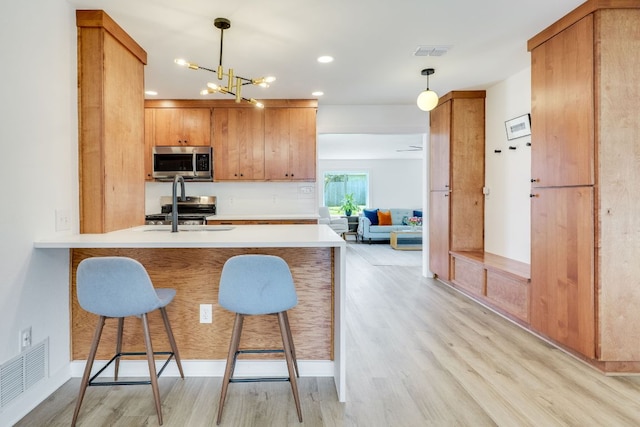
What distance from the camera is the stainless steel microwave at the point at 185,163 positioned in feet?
16.1

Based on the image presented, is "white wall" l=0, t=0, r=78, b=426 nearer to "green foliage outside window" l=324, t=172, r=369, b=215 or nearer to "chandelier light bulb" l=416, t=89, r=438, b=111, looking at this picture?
"chandelier light bulb" l=416, t=89, r=438, b=111

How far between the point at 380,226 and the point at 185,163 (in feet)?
17.6

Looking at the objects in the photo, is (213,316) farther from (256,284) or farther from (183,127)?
(183,127)

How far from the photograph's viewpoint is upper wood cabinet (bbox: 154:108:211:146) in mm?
4934

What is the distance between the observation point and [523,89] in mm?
3826

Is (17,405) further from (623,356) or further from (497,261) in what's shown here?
(497,261)

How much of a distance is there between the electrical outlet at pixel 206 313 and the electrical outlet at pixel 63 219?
3.23 ft

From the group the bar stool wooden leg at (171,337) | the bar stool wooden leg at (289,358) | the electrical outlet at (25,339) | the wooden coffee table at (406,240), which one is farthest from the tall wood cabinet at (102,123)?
the wooden coffee table at (406,240)

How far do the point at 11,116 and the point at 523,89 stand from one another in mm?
4256

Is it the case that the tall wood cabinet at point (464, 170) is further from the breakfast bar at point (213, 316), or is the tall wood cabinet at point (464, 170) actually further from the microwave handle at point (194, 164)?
the microwave handle at point (194, 164)

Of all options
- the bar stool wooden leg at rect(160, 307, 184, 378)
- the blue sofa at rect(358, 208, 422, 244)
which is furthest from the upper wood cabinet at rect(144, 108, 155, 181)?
the blue sofa at rect(358, 208, 422, 244)

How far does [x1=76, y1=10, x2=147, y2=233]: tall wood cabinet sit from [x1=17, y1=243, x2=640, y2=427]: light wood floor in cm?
111

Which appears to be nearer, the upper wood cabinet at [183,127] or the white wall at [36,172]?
the white wall at [36,172]

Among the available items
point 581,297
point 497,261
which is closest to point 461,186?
point 497,261
